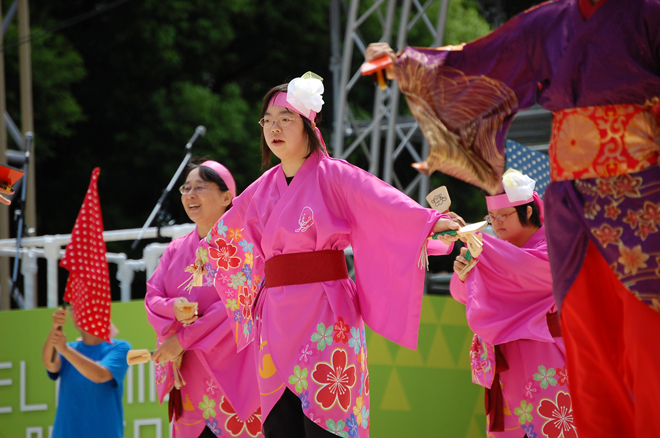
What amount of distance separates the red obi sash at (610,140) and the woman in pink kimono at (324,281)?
0.53 meters

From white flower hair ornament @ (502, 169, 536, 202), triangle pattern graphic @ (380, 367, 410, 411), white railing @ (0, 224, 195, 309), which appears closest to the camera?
white flower hair ornament @ (502, 169, 536, 202)

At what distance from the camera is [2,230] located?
6.62m

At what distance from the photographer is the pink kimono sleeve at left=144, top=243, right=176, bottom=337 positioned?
3.26 metres

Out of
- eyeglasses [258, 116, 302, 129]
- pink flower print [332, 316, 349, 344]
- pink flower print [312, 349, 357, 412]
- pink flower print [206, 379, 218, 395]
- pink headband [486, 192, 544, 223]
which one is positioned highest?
eyeglasses [258, 116, 302, 129]

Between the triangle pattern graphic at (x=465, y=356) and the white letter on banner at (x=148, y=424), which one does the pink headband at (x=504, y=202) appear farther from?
the white letter on banner at (x=148, y=424)

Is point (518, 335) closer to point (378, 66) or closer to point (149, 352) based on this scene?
point (378, 66)

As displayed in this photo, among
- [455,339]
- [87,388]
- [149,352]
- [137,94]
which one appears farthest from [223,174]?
[137,94]

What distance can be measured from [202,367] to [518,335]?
1308 mm

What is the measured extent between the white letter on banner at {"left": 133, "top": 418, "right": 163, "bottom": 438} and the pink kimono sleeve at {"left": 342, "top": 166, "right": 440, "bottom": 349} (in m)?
2.06

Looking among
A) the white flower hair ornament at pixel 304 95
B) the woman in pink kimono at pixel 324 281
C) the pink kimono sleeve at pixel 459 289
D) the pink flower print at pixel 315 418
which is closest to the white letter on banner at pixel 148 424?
the woman in pink kimono at pixel 324 281

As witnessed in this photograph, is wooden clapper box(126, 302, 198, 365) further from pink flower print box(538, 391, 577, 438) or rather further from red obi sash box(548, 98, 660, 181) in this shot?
red obi sash box(548, 98, 660, 181)

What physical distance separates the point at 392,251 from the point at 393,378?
1802mm

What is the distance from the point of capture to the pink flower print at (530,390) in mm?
2885

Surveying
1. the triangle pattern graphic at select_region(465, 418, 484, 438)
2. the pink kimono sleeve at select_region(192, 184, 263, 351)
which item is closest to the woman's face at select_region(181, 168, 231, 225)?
the pink kimono sleeve at select_region(192, 184, 263, 351)
